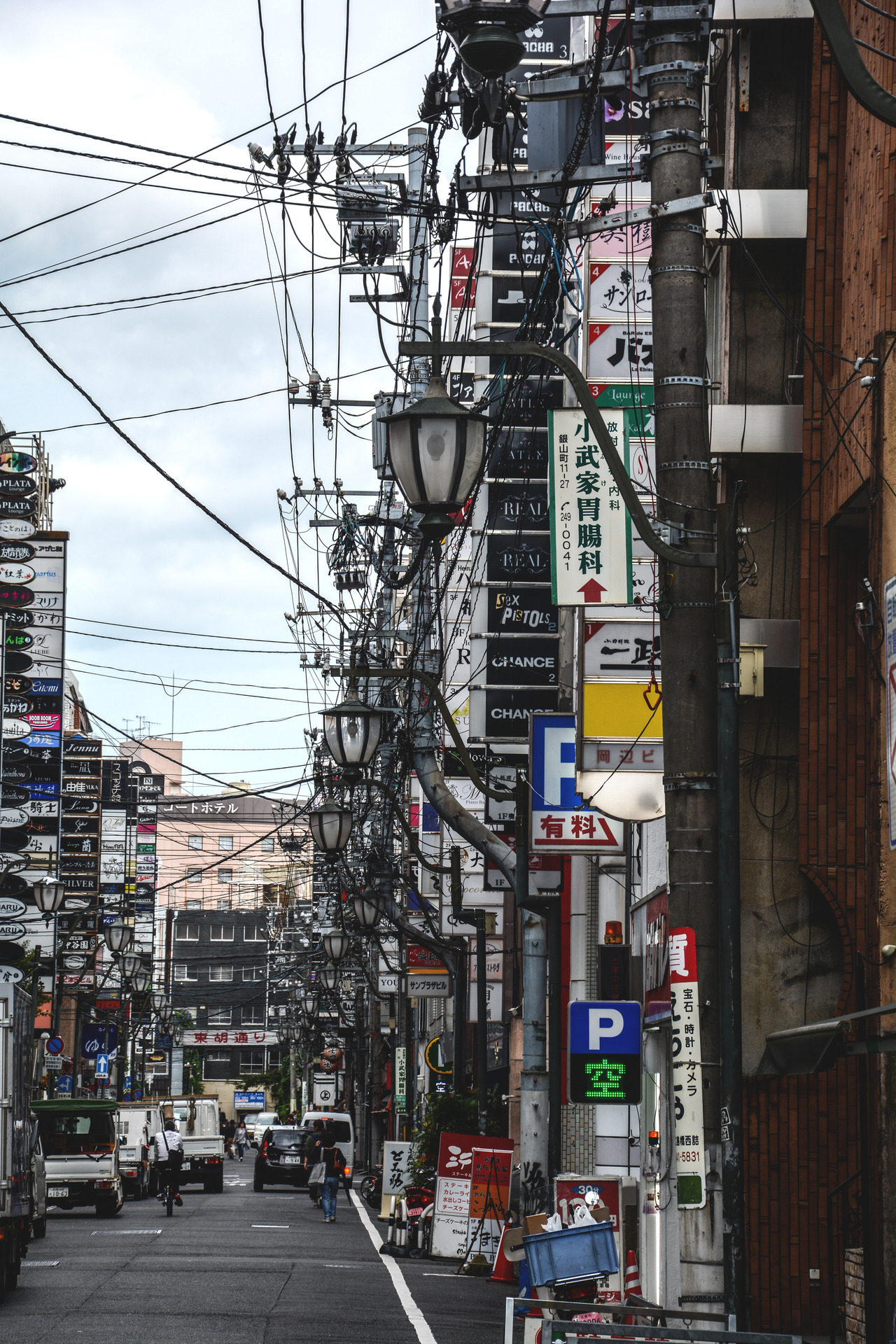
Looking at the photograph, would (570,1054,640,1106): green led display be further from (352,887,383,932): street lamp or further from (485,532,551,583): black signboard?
(352,887,383,932): street lamp

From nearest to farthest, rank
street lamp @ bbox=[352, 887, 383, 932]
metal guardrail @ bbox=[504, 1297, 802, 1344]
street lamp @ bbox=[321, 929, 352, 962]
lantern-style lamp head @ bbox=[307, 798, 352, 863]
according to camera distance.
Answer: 1. metal guardrail @ bbox=[504, 1297, 802, 1344]
2. lantern-style lamp head @ bbox=[307, 798, 352, 863]
3. street lamp @ bbox=[352, 887, 383, 932]
4. street lamp @ bbox=[321, 929, 352, 962]

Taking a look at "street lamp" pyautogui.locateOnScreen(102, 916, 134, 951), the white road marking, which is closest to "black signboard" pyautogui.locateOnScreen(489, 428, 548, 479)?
the white road marking

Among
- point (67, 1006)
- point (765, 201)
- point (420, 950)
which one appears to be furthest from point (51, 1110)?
point (67, 1006)

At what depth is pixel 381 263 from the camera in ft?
80.2

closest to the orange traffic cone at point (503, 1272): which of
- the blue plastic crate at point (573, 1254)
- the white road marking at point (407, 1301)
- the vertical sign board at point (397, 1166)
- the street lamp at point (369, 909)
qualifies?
the white road marking at point (407, 1301)

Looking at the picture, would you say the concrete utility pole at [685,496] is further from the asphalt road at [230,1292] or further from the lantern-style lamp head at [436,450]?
the asphalt road at [230,1292]

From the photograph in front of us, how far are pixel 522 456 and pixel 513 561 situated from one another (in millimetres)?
1858

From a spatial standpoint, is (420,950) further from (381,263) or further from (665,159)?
(665,159)

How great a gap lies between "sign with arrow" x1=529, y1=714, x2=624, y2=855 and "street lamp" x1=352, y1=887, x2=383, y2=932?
54.7 ft

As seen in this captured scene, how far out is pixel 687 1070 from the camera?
837 cm

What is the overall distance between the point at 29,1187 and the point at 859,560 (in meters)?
13.0

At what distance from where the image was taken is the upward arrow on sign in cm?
1247

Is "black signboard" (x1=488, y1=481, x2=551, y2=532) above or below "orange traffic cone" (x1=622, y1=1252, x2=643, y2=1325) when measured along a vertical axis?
above

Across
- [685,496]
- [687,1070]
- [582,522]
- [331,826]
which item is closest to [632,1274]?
[582,522]
